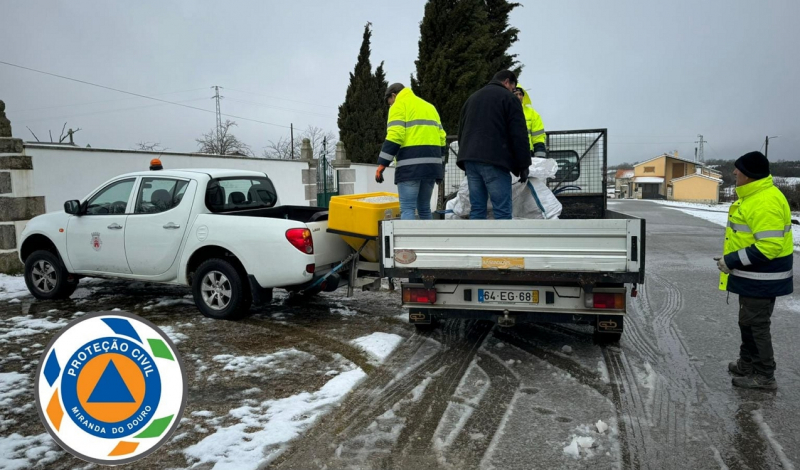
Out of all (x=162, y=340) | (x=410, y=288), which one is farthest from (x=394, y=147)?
(x=162, y=340)

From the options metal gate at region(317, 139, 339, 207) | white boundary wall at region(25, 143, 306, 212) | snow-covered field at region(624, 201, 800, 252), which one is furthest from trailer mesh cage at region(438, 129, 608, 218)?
metal gate at region(317, 139, 339, 207)

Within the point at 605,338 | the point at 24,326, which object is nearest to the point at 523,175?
the point at 605,338

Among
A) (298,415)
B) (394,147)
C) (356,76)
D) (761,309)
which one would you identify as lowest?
(298,415)

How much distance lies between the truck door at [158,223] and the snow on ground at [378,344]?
2550mm

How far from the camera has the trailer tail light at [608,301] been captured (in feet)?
16.4

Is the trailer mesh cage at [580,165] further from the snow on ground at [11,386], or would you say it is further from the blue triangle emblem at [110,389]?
the blue triangle emblem at [110,389]

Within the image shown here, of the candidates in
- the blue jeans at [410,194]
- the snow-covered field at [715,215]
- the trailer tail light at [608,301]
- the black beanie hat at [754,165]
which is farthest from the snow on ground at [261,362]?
the snow-covered field at [715,215]

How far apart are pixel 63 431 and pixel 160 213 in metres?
5.10

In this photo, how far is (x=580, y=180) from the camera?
800cm

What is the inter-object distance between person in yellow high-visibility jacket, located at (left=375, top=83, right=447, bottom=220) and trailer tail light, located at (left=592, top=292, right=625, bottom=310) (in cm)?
218

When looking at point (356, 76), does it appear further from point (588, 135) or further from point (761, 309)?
point (761, 309)

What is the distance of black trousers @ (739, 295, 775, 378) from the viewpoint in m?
4.50

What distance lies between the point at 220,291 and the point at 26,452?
316cm

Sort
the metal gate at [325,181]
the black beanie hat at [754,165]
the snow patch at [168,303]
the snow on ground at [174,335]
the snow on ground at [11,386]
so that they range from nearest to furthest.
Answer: the snow on ground at [11,386] → the black beanie hat at [754,165] → the snow on ground at [174,335] → the snow patch at [168,303] → the metal gate at [325,181]
